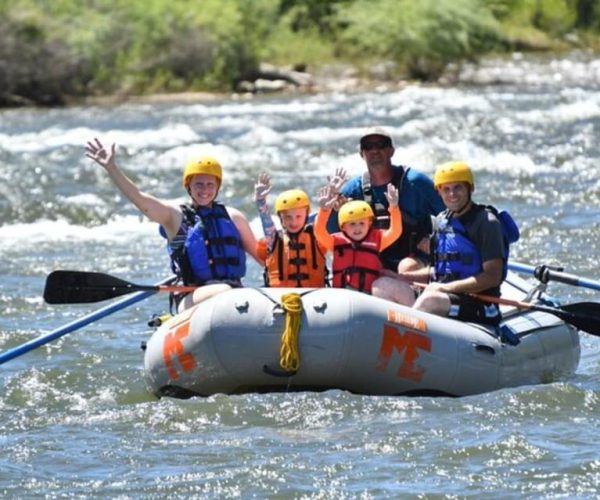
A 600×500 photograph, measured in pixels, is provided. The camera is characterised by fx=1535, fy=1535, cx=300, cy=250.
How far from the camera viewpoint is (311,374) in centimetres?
742

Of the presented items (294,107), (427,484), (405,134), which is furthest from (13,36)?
(427,484)

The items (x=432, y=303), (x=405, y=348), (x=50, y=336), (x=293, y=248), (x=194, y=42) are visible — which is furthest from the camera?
(x=194, y=42)

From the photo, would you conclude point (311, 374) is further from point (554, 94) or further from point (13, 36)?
point (13, 36)

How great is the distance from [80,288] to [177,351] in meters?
1.15

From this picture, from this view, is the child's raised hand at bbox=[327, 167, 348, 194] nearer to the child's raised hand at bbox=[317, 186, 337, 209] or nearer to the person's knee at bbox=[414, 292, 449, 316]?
the child's raised hand at bbox=[317, 186, 337, 209]

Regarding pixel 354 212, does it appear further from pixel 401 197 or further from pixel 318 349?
pixel 318 349

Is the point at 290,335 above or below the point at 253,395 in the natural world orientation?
above

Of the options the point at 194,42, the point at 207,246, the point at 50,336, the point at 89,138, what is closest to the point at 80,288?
the point at 50,336

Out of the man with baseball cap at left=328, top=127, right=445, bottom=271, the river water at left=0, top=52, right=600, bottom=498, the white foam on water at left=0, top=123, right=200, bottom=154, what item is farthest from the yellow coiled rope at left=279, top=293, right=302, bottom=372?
the white foam on water at left=0, top=123, right=200, bottom=154

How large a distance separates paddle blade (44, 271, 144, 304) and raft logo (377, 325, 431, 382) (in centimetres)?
174

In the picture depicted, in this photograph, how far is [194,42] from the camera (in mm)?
38156

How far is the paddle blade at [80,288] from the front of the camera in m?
8.48

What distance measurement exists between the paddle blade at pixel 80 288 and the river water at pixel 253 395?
20.7 inches

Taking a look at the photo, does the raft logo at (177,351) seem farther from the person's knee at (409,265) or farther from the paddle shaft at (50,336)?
the person's knee at (409,265)
